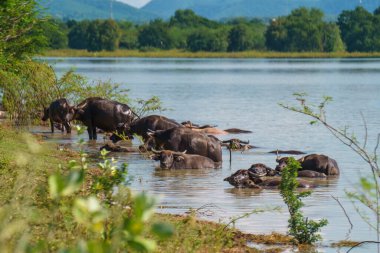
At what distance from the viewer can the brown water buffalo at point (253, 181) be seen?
55.3ft

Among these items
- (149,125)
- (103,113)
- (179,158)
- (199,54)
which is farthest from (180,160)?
(199,54)

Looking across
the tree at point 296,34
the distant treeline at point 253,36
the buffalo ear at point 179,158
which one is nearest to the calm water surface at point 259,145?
the buffalo ear at point 179,158

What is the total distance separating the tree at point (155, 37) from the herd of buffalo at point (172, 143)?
127473 millimetres

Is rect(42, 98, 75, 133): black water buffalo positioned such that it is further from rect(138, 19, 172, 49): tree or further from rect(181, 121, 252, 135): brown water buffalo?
rect(138, 19, 172, 49): tree

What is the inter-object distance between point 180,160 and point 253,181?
2.42 m

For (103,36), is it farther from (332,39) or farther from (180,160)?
(180,160)

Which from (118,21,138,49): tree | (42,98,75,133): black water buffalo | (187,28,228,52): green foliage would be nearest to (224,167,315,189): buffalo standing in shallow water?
(42,98,75,133): black water buffalo

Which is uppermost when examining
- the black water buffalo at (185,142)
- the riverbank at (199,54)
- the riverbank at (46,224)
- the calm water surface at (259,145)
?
the riverbank at (46,224)

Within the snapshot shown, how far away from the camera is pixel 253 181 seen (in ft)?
56.2

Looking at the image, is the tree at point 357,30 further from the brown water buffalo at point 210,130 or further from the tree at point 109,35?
the brown water buffalo at point 210,130

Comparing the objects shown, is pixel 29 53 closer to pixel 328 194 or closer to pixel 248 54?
pixel 328 194

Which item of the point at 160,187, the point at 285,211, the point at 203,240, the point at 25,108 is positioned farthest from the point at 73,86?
the point at 203,240

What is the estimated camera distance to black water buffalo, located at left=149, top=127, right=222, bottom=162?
20094 mm

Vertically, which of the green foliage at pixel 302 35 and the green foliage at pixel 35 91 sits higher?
the green foliage at pixel 35 91
